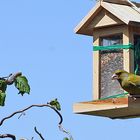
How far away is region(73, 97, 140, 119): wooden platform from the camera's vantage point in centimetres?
450

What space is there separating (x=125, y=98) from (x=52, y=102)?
2.09 m

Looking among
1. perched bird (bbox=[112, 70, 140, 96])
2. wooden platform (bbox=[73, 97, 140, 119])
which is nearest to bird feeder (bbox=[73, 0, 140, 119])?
Answer: wooden platform (bbox=[73, 97, 140, 119])

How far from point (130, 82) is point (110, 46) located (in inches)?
31.0

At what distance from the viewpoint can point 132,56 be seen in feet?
16.6

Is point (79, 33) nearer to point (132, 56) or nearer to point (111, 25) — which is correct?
point (111, 25)

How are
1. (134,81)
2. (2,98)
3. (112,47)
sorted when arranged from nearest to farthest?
(2,98) → (134,81) → (112,47)

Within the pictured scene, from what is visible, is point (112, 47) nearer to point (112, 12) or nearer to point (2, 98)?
point (112, 12)

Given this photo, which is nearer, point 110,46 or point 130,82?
point 130,82

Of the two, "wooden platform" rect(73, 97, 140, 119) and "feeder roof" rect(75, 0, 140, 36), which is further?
"feeder roof" rect(75, 0, 140, 36)

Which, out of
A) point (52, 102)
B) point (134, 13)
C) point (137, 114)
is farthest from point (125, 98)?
point (52, 102)

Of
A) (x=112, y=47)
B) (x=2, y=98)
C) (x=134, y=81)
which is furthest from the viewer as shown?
(x=112, y=47)

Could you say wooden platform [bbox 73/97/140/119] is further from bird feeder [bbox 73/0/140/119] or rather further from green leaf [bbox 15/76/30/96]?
green leaf [bbox 15/76/30/96]

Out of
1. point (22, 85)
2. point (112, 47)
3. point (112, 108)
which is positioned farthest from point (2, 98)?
point (112, 47)

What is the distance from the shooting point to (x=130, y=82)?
→ 4.55 meters
